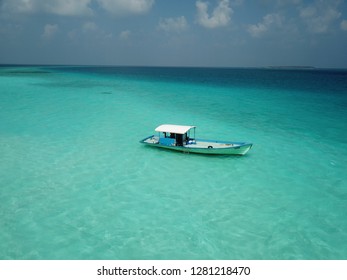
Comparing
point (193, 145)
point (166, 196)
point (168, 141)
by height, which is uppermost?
point (168, 141)

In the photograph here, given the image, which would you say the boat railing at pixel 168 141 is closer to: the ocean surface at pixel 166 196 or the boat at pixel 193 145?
the boat at pixel 193 145

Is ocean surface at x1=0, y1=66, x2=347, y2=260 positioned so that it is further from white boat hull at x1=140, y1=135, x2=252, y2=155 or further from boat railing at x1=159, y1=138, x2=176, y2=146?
boat railing at x1=159, y1=138, x2=176, y2=146

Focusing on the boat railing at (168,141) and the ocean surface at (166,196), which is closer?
the ocean surface at (166,196)

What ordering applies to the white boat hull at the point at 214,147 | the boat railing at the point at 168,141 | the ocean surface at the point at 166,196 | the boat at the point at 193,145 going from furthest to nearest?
the boat railing at the point at 168,141, the boat at the point at 193,145, the white boat hull at the point at 214,147, the ocean surface at the point at 166,196

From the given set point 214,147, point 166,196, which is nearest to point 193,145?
point 214,147

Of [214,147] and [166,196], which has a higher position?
[214,147]

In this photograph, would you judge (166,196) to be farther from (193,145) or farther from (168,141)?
(168,141)

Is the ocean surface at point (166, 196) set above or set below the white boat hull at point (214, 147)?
below

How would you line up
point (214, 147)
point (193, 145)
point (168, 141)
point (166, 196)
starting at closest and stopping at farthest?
point (166, 196)
point (214, 147)
point (193, 145)
point (168, 141)

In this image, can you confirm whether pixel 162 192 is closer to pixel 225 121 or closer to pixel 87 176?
pixel 87 176

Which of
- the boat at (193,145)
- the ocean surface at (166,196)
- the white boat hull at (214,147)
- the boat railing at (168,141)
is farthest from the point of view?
the boat railing at (168,141)

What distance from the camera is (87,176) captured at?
56.7 feet

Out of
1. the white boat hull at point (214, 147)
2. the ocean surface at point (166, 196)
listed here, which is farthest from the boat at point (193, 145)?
the ocean surface at point (166, 196)

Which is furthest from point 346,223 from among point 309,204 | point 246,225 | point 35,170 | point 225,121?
point 225,121
